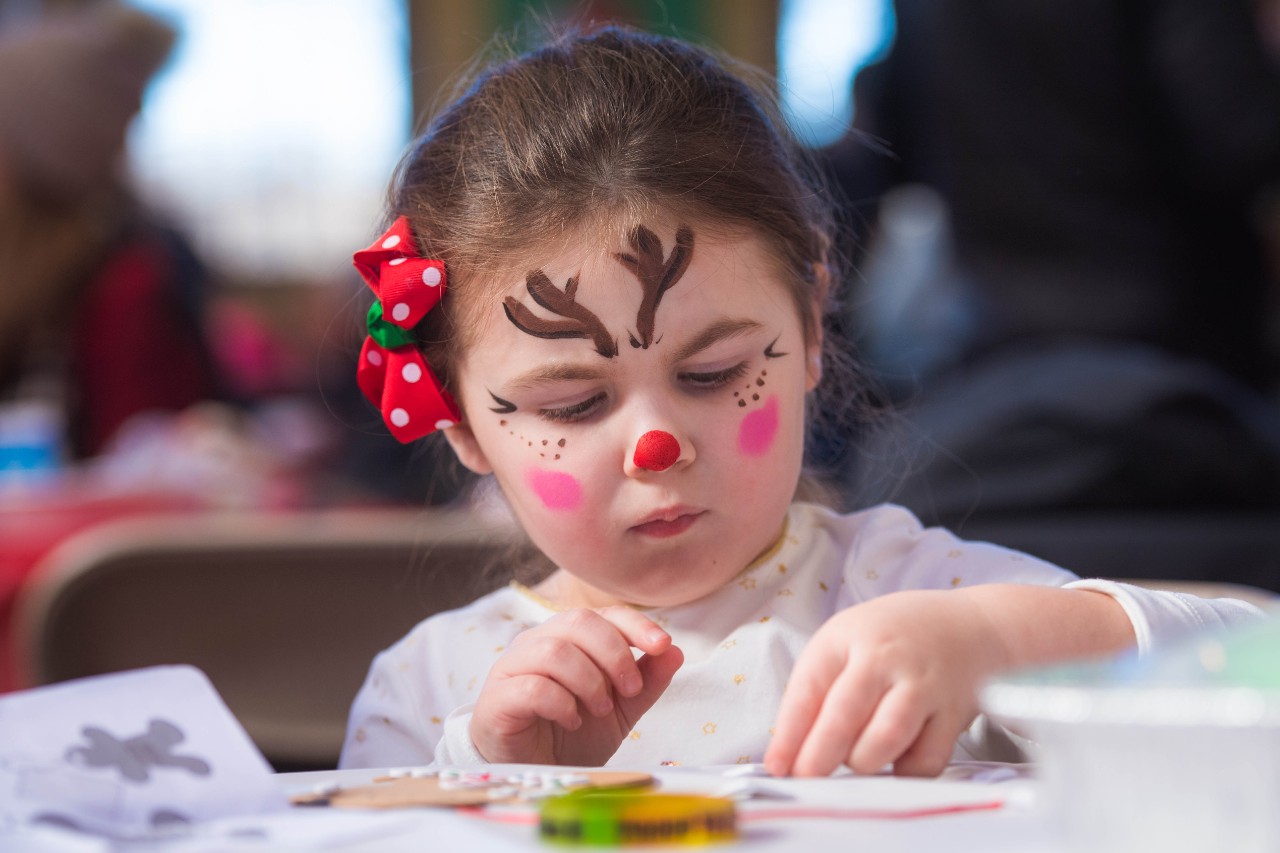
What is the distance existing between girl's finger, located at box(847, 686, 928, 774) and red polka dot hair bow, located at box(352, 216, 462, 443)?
42cm

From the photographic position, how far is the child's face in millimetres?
814

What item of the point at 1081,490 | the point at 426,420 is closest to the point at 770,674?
the point at 426,420

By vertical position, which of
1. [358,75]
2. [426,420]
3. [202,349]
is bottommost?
[202,349]

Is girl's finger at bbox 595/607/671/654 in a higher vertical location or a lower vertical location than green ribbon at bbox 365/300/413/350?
lower

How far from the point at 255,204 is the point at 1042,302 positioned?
13.8 ft

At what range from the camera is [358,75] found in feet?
17.3

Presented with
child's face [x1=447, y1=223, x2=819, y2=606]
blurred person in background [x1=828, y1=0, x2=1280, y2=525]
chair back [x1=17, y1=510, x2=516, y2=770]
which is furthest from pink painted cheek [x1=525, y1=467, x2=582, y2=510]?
blurred person in background [x1=828, y1=0, x2=1280, y2=525]

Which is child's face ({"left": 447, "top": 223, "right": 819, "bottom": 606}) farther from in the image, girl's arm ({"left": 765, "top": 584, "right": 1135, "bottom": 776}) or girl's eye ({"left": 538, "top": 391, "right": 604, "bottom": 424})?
girl's arm ({"left": 765, "top": 584, "right": 1135, "bottom": 776})

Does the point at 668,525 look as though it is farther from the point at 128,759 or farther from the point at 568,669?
the point at 128,759

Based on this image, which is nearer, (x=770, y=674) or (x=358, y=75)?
(x=770, y=674)

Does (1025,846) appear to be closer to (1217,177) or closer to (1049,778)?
(1049,778)

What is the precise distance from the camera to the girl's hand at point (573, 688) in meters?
0.73

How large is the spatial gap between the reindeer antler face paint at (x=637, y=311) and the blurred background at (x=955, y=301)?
26 cm

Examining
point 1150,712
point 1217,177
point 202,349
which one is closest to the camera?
point 1150,712
